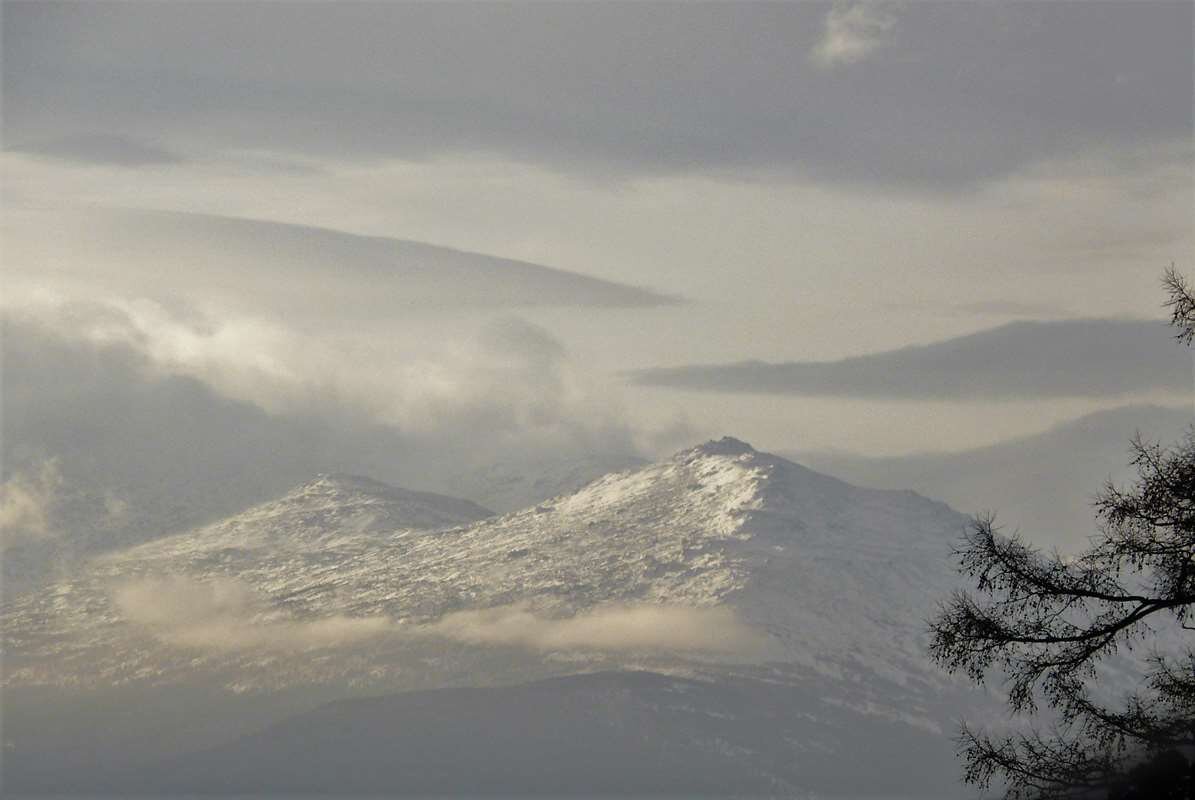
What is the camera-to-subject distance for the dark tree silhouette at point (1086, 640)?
829 inches

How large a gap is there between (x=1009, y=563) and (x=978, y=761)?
2.90 meters

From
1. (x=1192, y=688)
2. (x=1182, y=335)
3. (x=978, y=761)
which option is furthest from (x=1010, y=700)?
(x=1182, y=335)

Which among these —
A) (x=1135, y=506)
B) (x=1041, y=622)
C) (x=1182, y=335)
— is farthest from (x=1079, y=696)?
(x=1182, y=335)

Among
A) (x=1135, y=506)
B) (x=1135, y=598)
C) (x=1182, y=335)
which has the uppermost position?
(x=1182, y=335)

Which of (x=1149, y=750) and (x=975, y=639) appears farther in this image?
(x=975, y=639)

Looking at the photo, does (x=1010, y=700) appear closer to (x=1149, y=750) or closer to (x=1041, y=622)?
(x=1041, y=622)

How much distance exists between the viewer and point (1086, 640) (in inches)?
879

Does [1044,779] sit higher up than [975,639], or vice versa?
[975,639]

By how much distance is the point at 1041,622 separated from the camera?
2272 cm

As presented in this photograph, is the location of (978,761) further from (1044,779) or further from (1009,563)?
(1009,563)

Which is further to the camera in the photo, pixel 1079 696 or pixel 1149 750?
pixel 1079 696

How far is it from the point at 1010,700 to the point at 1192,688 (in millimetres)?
2671

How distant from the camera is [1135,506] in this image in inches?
872

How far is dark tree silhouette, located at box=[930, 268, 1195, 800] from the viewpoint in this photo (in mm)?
21062
